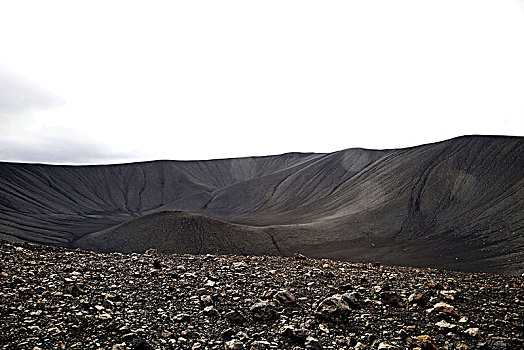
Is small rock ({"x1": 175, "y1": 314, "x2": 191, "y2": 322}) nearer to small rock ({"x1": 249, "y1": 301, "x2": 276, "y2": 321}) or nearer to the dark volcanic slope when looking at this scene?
small rock ({"x1": 249, "y1": 301, "x2": 276, "y2": 321})

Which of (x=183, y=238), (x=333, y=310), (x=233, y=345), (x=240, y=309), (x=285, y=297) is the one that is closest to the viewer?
(x=233, y=345)

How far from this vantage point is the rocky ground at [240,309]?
4023 millimetres

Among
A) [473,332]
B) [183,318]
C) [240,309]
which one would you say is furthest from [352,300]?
[183,318]

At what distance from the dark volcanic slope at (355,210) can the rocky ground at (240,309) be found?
16.4 meters

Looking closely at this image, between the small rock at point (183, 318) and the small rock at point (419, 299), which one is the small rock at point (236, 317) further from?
the small rock at point (419, 299)

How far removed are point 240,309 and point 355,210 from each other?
1333 inches

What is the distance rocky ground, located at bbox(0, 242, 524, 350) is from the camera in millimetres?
4023

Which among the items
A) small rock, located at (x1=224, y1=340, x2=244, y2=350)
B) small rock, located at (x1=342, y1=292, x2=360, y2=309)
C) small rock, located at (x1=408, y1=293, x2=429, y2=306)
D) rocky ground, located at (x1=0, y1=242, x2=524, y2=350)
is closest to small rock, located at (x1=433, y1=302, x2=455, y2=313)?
rocky ground, located at (x1=0, y1=242, x2=524, y2=350)

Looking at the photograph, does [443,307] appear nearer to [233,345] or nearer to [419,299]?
[419,299]

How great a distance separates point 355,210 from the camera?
37.0 m

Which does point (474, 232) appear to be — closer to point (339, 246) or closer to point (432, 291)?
point (339, 246)

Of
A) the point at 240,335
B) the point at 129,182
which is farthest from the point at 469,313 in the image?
the point at 129,182

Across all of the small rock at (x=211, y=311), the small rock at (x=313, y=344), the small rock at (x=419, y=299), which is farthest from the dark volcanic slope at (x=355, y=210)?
the small rock at (x=211, y=311)

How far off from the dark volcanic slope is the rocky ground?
16.4 m
